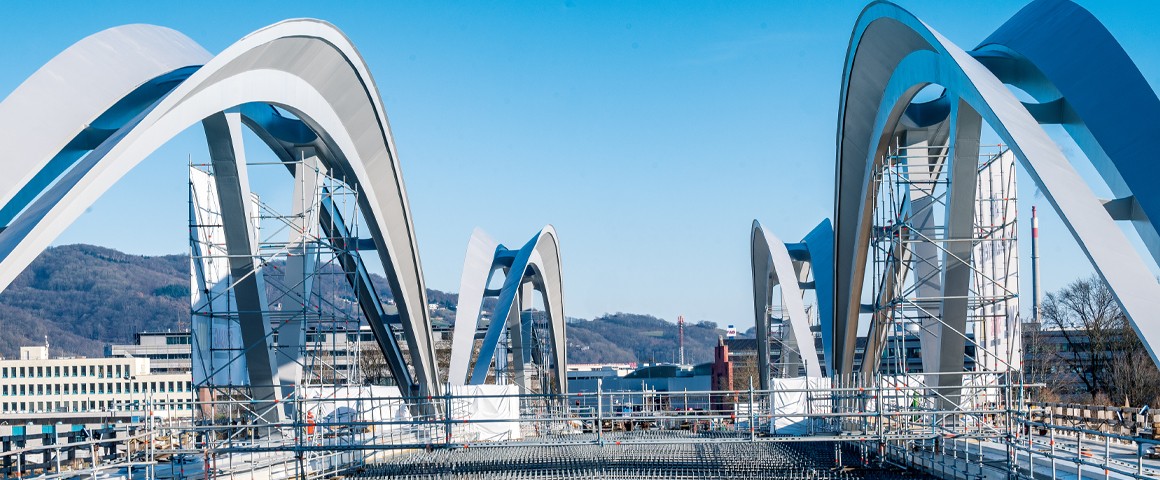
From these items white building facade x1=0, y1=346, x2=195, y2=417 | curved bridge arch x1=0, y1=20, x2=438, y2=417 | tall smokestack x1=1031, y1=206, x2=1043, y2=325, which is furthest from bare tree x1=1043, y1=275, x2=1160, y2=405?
white building facade x1=0, y1=346, x2=195, y2=417

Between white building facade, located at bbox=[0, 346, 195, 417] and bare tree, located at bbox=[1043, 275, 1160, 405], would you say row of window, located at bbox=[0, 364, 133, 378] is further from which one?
bare tree, located at bbox=[1043, 275, 1160, 405]

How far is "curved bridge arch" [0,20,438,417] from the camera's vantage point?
545 inches

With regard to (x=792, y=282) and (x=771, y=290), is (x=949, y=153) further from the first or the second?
(x=771, y=290)

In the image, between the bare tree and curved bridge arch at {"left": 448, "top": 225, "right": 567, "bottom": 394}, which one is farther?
the bare tree

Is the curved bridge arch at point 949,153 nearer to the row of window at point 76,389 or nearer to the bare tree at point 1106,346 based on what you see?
the bare tree at point 1106,346

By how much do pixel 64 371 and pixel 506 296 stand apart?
229 ft

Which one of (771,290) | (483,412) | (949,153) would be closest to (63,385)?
(771,290)

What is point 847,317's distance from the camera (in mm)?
30406

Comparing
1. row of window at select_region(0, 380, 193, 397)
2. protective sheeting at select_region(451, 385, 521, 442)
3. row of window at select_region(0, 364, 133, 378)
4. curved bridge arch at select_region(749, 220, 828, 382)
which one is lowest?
row of window at select_region(0, 380, 193, 397)

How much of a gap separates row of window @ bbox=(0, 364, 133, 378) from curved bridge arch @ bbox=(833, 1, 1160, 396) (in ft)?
264

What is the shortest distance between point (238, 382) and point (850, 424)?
546 inches

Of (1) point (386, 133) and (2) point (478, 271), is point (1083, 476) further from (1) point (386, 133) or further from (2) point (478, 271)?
(2) point (478, 271)

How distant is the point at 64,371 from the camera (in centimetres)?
9838

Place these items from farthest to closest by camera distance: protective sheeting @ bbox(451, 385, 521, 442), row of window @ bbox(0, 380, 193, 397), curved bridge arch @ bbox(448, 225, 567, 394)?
1. row of window @ bbox(0, 380, 193, 397)
2. curved bridge arch @ bbox(448, 225, 567, 394)
3. protective sheeting @ bbox(451, 385, 521, 442)
